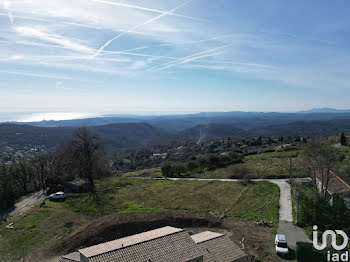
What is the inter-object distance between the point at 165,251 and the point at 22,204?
32.4 meters

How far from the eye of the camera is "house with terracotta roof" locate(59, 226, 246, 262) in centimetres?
1532

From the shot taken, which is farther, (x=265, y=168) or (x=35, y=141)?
(x=35, y=141)

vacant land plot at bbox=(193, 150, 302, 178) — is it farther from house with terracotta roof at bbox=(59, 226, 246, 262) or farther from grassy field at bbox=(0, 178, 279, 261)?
house with terracotta roof at bbox=(59, 226, 246, 262)

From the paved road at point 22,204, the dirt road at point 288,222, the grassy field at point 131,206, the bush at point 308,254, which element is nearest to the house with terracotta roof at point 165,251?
the bush at point 308,254

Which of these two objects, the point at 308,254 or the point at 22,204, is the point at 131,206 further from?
the point at 308,254

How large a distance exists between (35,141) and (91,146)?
160106 mm

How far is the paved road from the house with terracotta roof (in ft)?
69.3

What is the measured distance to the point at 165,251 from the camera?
53.2 ft

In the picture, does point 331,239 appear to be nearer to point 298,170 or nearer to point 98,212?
point 98,212

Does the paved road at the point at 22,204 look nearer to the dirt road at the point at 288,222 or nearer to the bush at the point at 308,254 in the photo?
the dirt road at the point at 288,222

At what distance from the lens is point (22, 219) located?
30.9m

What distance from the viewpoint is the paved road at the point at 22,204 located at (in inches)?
1355

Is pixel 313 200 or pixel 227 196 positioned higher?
pixel 313 200

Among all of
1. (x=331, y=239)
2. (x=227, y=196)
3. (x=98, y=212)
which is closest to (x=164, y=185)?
(x=227, y=196)
